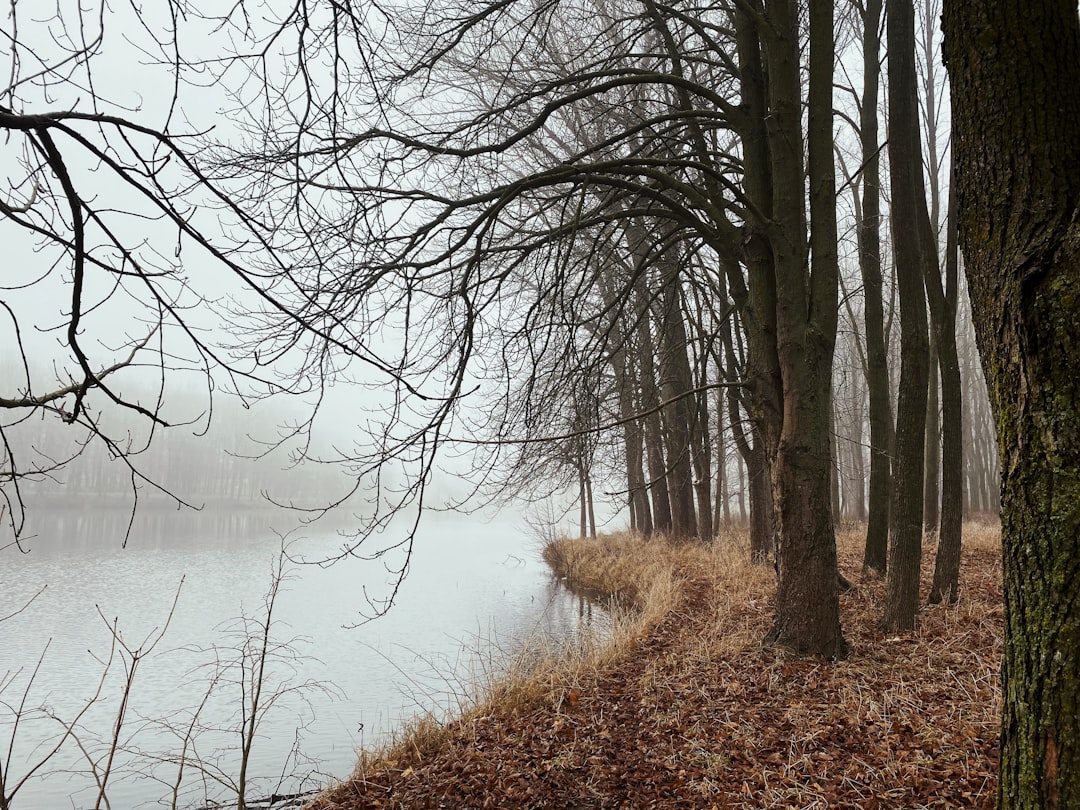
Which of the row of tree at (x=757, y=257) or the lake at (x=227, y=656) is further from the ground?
the row of tree at (x=757, y=257)

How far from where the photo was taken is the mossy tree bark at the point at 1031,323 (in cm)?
177

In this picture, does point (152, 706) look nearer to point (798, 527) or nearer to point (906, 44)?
point (798, 527)

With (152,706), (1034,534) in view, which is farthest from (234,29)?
(152,706)

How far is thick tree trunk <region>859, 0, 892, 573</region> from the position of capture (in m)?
7.84

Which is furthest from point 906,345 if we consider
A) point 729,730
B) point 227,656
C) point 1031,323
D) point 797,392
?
point 227,656

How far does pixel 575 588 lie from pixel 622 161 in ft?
37.6

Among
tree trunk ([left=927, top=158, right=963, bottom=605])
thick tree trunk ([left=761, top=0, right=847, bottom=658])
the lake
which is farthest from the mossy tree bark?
tree trunk ([left=927, top=158, right=963, bottom=605])

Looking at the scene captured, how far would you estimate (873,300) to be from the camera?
26.2 ft

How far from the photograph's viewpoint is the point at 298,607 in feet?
40.4

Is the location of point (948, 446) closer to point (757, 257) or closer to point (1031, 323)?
point (757, 257)

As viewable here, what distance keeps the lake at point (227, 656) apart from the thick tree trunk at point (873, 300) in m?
3.53

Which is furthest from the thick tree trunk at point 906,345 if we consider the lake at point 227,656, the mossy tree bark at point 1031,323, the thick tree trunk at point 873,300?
the mossy tree bark at point 1031,323

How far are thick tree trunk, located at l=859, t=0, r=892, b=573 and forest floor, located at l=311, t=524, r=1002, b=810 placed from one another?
1504 mm

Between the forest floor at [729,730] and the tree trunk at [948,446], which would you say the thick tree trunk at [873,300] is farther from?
the forest floor at [729,730]
